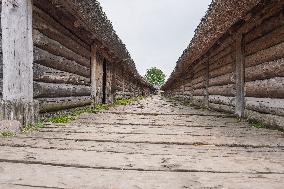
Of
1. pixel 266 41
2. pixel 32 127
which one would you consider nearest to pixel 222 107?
pixel 266 41

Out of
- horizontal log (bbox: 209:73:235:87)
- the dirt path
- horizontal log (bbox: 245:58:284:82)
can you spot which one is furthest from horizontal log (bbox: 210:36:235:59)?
the dirt path

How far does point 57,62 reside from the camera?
5.12m

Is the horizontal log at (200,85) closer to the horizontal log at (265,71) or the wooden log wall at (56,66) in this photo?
the wooden log wall at (56,66)

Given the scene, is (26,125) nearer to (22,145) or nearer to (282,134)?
(22,145)

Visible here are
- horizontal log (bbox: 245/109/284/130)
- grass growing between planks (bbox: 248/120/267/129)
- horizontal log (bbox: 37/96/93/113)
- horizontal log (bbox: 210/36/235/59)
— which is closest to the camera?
horizontal log (bbox: 245/109/284/130)

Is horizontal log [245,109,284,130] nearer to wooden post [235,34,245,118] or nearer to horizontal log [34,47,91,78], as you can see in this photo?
wooden post [235,34,245,118]

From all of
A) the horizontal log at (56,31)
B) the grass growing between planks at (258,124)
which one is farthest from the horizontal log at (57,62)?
the grass growing between planks at (258,124)

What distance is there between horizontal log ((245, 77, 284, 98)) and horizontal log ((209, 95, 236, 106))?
861mm

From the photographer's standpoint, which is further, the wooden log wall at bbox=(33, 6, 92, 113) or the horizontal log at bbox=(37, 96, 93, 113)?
the horizontal log at bbox=(37, 96, 93, 113)

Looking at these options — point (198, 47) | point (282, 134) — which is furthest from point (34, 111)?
point (198, 47)

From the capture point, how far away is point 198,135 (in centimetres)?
319

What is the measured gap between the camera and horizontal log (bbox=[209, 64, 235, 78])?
21.3 ft

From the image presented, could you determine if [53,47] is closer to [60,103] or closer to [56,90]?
[56,90]

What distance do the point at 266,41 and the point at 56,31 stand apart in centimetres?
329
